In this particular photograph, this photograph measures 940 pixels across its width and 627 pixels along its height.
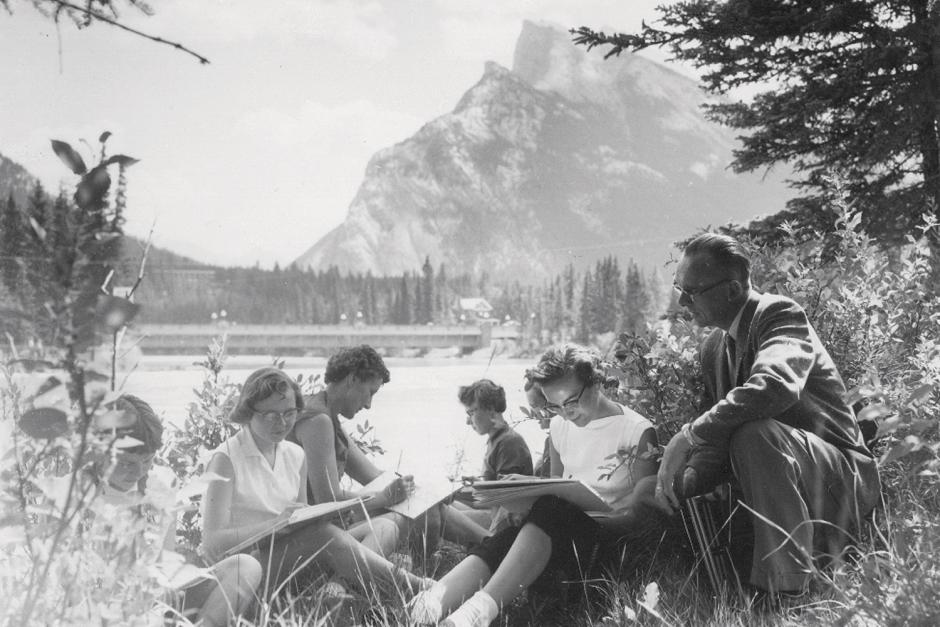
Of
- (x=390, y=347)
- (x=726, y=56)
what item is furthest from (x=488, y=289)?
(x=726, y=56)

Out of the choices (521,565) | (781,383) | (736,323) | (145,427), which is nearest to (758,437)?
(781,383)

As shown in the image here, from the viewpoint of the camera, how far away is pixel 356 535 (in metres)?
3.50

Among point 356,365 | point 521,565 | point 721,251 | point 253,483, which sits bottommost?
point 521,565

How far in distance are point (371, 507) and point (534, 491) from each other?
1015 mm

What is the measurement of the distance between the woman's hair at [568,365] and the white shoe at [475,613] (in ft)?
3.15

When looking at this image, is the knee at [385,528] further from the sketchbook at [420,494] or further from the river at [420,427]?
the river at [420,427]

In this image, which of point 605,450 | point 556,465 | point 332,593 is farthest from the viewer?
point 556,465

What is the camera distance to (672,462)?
2668 millimetres

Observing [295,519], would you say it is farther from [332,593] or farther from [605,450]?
[605,450]

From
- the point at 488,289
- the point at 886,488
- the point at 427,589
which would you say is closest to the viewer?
the point at 427,589

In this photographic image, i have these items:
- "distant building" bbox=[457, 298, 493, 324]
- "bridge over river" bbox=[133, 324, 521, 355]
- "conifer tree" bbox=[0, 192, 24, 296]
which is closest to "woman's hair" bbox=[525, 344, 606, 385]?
"conifer tree" bbox=[0, 192, 24, 296]

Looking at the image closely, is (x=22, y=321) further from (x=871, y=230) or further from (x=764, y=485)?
(x=871, y=230)

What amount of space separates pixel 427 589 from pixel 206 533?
0.81m

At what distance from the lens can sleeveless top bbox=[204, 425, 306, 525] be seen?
2.98 meters
